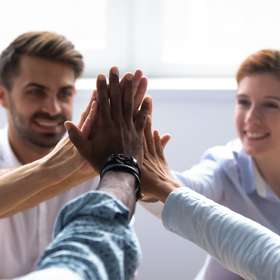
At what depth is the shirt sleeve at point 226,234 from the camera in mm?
923

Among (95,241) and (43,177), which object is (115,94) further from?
(95,241)

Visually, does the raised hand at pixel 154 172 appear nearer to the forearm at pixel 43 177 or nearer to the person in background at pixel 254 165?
the forearm at pixel 43 177

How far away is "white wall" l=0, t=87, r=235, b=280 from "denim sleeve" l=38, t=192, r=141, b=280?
1287 millimetres

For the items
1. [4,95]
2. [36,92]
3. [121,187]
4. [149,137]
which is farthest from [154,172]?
[4,95]

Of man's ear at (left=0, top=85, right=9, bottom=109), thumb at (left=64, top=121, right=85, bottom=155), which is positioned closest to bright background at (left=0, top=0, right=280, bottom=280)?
man's ear at (left=0, top=85, right=9, bottom=109)

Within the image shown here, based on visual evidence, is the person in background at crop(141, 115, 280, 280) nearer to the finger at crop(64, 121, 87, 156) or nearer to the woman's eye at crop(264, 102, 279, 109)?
the finger at crop(64, 121, 87, 156)

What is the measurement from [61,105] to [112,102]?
1.81 feet

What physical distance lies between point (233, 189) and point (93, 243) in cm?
100

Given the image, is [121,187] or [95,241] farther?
[121,187]

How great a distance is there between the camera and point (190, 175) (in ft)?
5.01

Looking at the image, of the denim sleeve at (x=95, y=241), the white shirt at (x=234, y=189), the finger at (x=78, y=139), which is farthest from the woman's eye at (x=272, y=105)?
the denim sleeve at (x=95, y=241)

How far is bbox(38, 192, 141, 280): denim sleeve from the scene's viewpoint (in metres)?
0.57

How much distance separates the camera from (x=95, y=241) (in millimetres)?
597

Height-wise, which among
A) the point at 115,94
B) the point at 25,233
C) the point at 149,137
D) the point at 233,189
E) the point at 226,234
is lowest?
the point at 25,233
